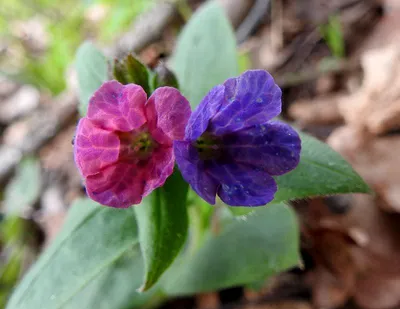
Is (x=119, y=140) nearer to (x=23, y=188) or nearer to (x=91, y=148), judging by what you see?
(x=91, y=148)

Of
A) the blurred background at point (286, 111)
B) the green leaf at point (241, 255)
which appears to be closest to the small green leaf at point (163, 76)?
the blurred background at point (286, 111)

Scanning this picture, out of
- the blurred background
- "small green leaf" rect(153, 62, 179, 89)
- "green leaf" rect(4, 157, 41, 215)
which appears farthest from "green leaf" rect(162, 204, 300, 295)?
"green leaf" rect(4, 157, 41, 215)

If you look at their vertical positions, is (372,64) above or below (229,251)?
below

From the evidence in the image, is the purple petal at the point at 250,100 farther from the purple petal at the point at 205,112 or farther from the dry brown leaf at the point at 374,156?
the dry brown leaf at the point at 374,156

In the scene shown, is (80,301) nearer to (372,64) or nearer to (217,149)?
(217,149)

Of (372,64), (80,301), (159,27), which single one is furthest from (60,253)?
(159,27)

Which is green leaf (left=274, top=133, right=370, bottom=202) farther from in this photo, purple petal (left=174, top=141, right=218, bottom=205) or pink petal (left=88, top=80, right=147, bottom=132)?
pink petal (left=88, top=80, right=147, bottom=132)
